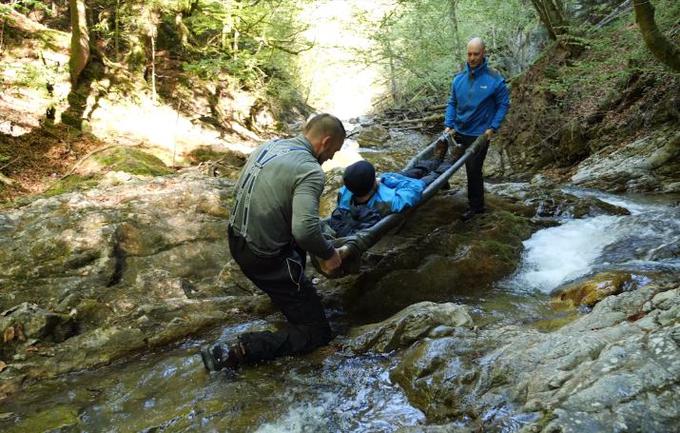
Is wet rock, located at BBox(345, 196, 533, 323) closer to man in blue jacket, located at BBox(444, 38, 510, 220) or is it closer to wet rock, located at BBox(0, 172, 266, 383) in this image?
man in blue jacket, located at BBox(444, 38, 510, 220)

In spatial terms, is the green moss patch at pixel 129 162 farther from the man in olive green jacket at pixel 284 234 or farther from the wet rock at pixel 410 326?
the wet rock at pixel 410 326

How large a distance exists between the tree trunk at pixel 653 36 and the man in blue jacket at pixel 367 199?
3.76m

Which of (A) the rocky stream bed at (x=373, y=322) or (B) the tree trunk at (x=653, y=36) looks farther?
(B) the tree trunk at (x=653, y=36)

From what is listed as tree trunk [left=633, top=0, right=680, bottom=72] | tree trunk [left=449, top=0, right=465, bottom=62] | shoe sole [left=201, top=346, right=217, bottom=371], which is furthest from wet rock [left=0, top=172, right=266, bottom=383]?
tree trunk [left=449, top=0, right=465, bottom=62]

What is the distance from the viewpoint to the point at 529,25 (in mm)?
17078

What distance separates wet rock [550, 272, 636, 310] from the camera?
409cm

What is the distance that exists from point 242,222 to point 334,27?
23104 mm

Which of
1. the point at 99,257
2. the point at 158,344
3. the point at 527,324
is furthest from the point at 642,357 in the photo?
the point at 99,257

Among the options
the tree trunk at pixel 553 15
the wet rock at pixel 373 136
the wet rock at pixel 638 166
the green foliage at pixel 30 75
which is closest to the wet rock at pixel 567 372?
the wet rock at pixel 638 166

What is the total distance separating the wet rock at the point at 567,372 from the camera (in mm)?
1978

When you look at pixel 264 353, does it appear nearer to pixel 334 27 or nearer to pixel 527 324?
pixel 527 324

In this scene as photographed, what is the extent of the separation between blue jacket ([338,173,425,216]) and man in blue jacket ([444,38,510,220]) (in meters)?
1.13

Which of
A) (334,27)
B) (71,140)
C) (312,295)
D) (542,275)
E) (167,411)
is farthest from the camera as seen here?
(334,27)

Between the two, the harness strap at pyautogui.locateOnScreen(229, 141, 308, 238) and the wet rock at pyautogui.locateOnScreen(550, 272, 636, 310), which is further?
the wet rock at pyautogui.locateOnScreen(550, 272, 636, 310)
